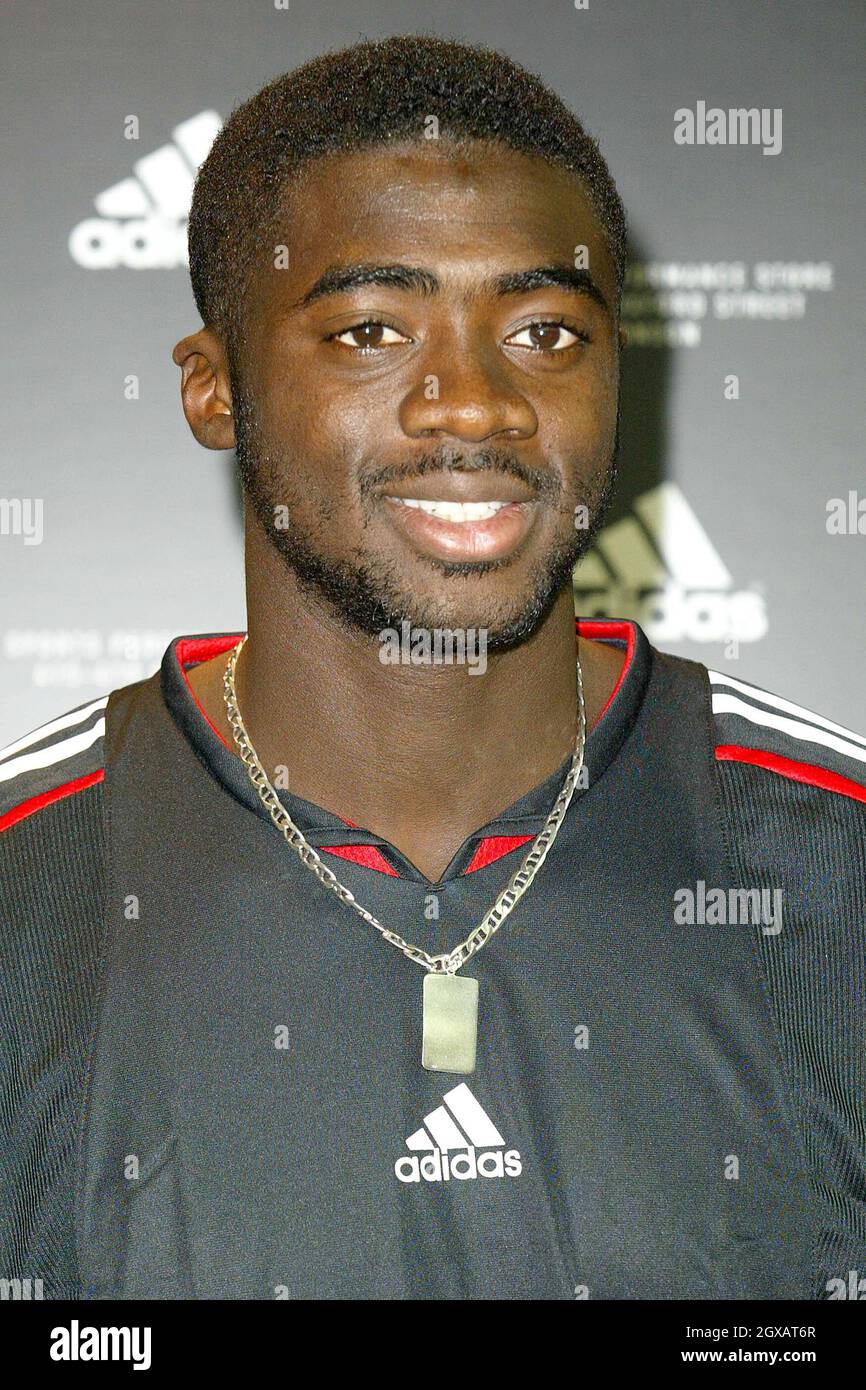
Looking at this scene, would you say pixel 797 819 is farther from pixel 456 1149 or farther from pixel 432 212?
pixel 432 212

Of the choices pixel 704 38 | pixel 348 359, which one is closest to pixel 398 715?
pixel 348 359

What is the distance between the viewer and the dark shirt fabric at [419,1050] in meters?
1.21

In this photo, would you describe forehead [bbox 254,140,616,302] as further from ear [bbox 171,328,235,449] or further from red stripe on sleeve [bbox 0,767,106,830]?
red stripe on sleeve [bbox 0,767,106,830]

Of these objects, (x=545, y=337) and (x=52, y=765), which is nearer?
(x=545, y=337)

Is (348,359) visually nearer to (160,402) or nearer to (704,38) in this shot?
(160,402)

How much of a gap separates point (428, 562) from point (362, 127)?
14.0 inches

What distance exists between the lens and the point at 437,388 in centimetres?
120

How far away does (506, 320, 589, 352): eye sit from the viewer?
4.11 ft

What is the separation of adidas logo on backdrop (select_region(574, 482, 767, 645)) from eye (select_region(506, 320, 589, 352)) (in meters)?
0.91

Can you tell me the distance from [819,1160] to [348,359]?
0.73 metres

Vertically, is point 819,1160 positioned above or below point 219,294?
below

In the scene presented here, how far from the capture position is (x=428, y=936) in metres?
1.28

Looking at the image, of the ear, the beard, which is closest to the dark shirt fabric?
the beard

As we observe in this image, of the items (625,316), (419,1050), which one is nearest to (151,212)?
(625,316)
